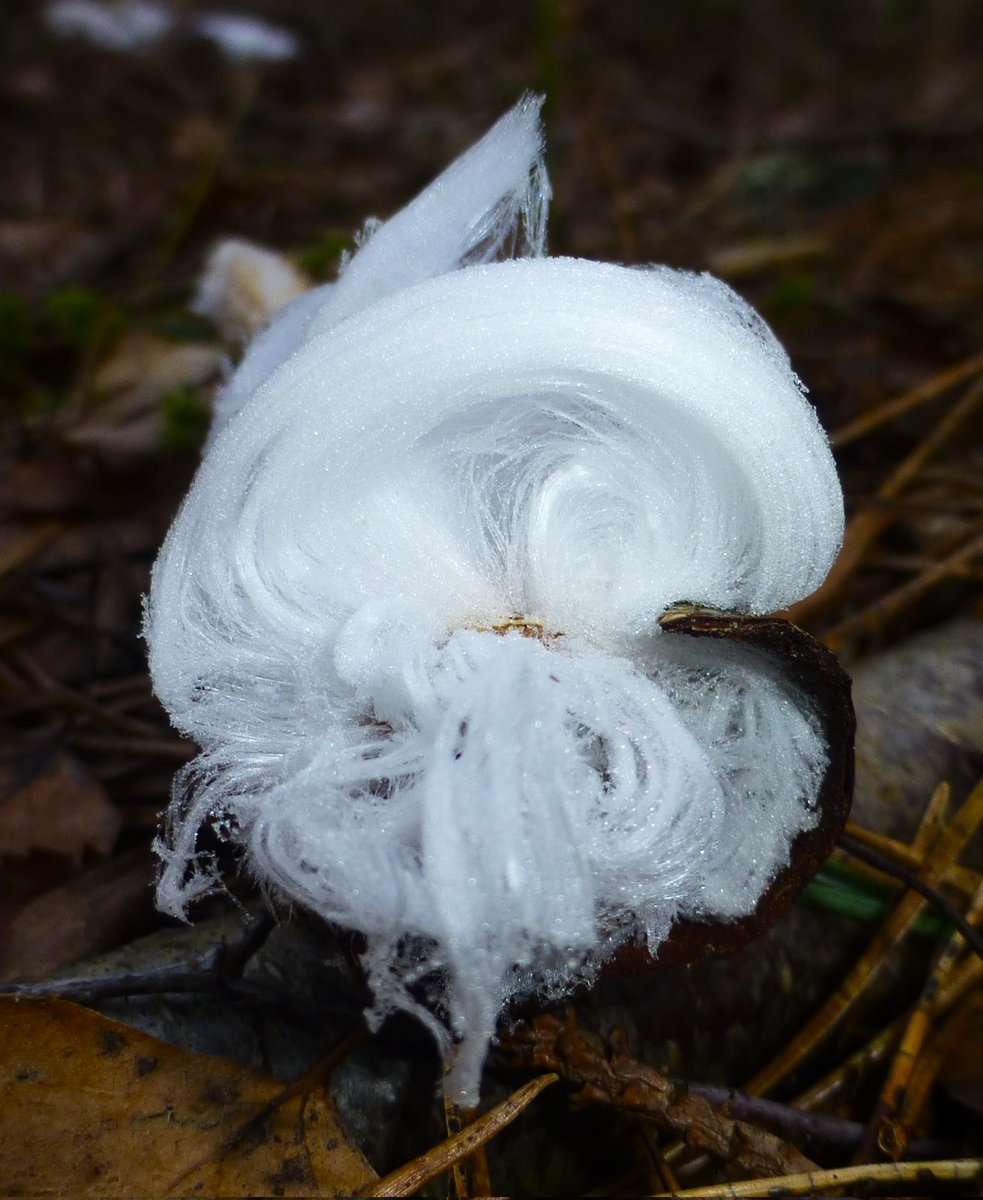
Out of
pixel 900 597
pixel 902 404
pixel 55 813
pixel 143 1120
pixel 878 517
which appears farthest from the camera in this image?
pixel 902 404

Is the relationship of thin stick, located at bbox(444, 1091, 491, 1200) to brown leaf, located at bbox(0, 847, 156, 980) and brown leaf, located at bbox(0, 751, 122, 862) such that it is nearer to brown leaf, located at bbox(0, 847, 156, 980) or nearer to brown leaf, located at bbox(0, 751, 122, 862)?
brown leaf, located at bbox(0, 847, 156, 980)

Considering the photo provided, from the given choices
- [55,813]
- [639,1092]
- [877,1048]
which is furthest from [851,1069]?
[55,813]

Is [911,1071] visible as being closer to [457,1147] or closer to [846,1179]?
[846,1179]

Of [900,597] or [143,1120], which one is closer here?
[143,1120]

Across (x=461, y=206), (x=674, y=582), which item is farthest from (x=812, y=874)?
(x=461, y=206)

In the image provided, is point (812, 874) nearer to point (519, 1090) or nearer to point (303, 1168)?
point (519, 1090)

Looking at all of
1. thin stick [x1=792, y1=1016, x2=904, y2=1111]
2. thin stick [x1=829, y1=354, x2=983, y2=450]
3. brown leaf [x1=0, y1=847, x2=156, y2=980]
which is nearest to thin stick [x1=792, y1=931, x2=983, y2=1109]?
thin stick [x1=792, y1=1016, x2=904, y2=1111]

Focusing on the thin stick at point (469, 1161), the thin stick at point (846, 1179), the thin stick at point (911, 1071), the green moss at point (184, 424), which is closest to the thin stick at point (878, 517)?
the thin stick at point (911, 1071)
